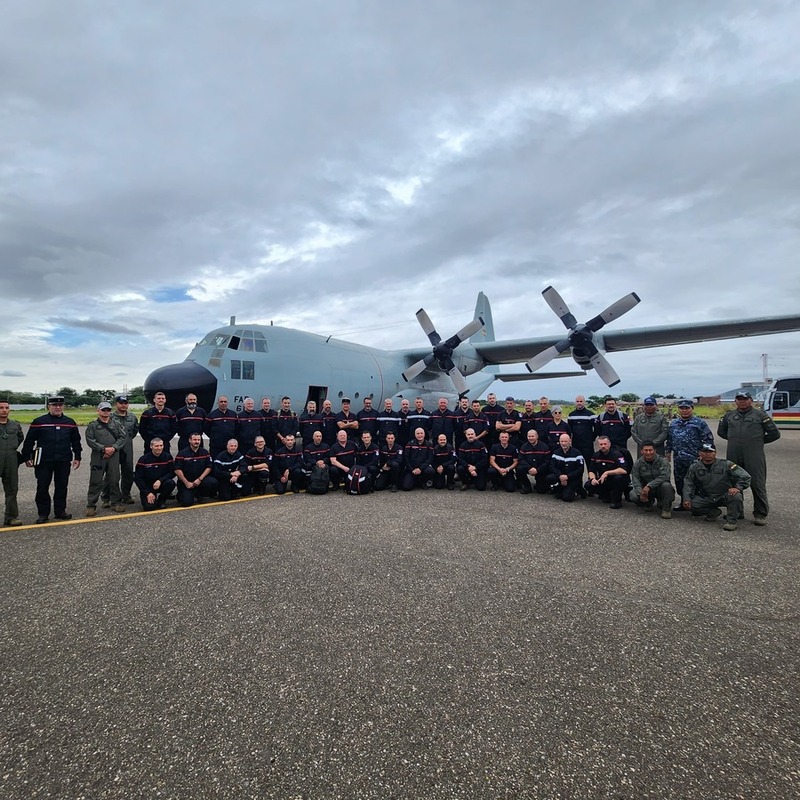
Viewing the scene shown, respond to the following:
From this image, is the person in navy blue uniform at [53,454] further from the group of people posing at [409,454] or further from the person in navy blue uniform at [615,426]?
the person in navy blue uniform at [615,426]

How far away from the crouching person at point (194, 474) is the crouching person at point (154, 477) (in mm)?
174

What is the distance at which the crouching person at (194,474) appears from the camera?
7.62m

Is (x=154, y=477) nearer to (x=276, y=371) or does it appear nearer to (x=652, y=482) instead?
(x=276, y=371)

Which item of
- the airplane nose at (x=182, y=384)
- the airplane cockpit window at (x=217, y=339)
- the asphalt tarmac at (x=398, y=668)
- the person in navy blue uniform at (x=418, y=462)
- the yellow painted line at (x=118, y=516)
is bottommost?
the asphalt tarmac at (x=398, y=668)

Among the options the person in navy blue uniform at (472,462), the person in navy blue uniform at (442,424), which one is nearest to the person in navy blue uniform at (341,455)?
the person in navy blue uniform at (442,424)

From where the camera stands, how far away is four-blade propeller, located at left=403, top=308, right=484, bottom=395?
1520 centimetres

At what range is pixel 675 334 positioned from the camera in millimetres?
15195

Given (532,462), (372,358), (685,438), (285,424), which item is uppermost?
(372,358)

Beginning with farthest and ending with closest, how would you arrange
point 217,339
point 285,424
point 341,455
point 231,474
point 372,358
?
point 372,358
point 217,339
point 285,424
point 341,455
point 231,474

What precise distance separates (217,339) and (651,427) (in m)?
10.3

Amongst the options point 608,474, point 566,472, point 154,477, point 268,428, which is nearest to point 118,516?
point 154,477

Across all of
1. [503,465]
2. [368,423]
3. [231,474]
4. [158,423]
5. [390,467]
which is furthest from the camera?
[368,423]

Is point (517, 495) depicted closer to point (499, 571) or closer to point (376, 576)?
point (499, 571)

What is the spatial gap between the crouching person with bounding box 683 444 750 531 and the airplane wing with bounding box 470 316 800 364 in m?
9.24
